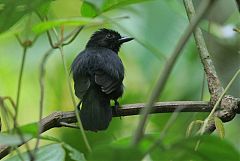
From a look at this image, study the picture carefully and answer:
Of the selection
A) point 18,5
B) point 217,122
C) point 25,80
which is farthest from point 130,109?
point 25,80

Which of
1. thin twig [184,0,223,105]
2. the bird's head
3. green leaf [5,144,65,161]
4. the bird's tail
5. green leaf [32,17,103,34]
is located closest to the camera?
green leaf [32,17,103,34]

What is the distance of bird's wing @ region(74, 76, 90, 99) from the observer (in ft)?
10.6

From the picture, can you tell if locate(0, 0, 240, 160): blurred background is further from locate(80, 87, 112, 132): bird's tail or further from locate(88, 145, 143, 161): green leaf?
locate(88, 145, 143, 161): green leaf

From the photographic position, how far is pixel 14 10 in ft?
3.62

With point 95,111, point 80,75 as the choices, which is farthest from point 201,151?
point 80,75

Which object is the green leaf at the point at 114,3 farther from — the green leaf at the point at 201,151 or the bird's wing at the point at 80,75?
the bird's wing at the point at 80,75

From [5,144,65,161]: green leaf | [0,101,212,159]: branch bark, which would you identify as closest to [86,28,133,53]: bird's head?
[0,101,212,159]: branch bark

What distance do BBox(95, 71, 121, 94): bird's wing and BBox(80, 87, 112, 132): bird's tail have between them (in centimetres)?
7

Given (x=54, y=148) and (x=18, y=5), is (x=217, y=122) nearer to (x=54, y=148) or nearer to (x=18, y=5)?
(x=54, y=148)

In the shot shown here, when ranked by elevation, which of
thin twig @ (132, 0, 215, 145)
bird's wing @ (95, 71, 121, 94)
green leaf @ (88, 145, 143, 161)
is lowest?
bird's wing @ (95, 71, 121, 94)

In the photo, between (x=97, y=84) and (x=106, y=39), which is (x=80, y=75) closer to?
(x=97, y=84)

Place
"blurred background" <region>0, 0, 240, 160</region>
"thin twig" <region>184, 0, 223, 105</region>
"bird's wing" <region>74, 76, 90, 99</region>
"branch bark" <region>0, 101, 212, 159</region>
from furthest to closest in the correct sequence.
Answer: "bird's wing" <region>74, 76, 90, 99</region> → "blurred background" <region>0, 0, 240, 160</region> → "thin twig" <region>184, 0, 223, 105</region> → "branch bark" <region>0, 101, 212, 159</region>

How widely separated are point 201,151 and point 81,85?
2.47 m

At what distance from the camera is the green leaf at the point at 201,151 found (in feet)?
2.66
